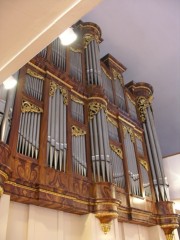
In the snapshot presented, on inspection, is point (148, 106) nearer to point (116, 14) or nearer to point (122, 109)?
point (122, 109)

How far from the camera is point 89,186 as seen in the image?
5402 millimetres

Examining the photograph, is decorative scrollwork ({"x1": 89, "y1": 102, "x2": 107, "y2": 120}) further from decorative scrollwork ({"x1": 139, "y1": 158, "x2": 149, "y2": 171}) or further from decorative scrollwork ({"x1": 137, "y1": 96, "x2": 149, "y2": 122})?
decorative scrollwork ({"x1": 137, "y1": 96, "x2": 149, "y2": 122})

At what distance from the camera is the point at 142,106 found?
9.29 metres

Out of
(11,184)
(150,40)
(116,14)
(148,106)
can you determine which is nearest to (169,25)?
(150,40)

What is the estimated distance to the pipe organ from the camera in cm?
448

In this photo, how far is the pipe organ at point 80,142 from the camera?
4.48 m

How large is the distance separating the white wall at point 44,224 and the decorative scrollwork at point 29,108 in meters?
1.63

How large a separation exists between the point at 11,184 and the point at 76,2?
9.39 feet

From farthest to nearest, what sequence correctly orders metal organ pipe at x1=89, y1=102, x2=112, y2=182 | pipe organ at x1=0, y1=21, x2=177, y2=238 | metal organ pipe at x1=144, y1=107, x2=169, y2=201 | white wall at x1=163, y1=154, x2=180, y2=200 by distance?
white wall at x1=163, y1=154, x2=180, y2=200 < metal organ pipe at x1=144, y1=107, x2=169, y2=201 < metal organ pipe at x1=89, y1=102, x2=112, y2=182 < pipe organ at x1=0, y1=21, x2=177, y2=238

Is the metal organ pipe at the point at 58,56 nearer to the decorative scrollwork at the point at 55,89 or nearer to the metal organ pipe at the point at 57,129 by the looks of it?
the decorative scrollwork at the point at 55,89

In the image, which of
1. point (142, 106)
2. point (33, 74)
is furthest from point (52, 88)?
point (142, 106)

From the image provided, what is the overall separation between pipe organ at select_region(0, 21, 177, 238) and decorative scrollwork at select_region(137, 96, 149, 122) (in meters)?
0.08

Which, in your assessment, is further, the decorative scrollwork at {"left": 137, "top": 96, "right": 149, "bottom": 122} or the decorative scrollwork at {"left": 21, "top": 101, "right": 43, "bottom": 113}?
the decorative scrollwork at {"left": 137, "top": 96, "right": 149, "bottom": 122}

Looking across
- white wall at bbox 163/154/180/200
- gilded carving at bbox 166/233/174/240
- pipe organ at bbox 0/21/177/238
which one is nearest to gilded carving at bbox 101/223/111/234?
pipe organ at bbox 0/21/177/238
